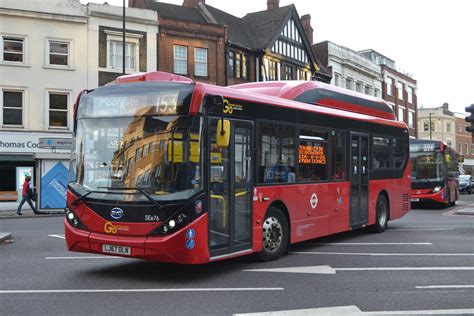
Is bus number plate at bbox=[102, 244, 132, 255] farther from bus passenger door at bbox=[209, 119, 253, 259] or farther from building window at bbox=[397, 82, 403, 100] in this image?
building window at bbox=[397, 82, 403, 100]

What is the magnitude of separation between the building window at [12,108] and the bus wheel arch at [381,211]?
2084cm

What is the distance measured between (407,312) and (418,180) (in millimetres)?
18244

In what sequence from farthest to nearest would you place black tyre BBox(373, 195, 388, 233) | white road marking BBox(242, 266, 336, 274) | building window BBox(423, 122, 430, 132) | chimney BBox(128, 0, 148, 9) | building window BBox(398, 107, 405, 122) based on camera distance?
building window BBox(423, 122, 430, 132) < building window BBox(398, 107, 405, 122) < chimney BBox(128, 0, 148, 9) < black tyre BBox(373, 195, 388, 233) < white road marking BBox(242, 266, 336, 274)

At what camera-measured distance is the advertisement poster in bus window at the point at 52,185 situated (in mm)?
21297

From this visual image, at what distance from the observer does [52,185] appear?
2141 cm

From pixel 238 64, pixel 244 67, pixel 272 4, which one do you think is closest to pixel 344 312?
pixel 238 64

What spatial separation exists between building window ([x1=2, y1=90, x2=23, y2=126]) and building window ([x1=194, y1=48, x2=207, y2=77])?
1071 centimetres

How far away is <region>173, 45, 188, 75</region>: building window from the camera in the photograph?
32312mm

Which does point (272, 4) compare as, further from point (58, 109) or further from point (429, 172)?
point (429, 172)

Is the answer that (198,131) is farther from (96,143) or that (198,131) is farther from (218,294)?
(218,294)

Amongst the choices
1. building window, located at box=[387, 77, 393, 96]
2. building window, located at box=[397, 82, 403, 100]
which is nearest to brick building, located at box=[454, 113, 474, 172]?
building window, located at box=[397, 82, 403, 100]

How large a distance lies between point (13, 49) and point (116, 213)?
2361 centimetres

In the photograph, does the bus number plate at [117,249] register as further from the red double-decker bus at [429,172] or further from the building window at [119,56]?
the building window at [119,56]

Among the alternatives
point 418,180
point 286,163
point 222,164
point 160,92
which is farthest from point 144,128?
point 418,180
